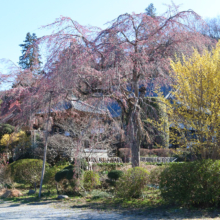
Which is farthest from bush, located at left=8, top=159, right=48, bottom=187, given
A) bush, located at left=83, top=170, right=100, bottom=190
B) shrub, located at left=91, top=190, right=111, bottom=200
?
shrub, located at left=91, top=190, right=111, bottom=200

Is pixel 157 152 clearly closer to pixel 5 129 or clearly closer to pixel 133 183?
pixel 133 183

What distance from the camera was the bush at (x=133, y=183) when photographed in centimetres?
794

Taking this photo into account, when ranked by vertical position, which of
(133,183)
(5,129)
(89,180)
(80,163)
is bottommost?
(89,180)

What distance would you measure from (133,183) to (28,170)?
5428 mm

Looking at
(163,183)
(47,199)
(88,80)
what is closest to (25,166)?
(47,199)

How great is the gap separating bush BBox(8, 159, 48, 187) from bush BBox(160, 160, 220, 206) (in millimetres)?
6215

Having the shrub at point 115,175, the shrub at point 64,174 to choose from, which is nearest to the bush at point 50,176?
the shrub at point 64,174

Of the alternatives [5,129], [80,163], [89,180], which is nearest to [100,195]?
[89,180]

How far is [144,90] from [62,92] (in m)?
3.01

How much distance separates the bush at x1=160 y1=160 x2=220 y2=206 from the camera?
20.2ft

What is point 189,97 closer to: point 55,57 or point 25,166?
point 55,57

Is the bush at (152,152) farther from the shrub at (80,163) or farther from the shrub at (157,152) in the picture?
the shrub at (80,163)

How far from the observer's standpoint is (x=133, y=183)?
314 inches

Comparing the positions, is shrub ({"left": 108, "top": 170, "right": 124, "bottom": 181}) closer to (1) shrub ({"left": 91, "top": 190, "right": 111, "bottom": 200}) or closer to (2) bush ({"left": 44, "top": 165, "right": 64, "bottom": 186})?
(1) shrub ({"left": 91, "top": 190, "right": 111, "bottom": 200})
